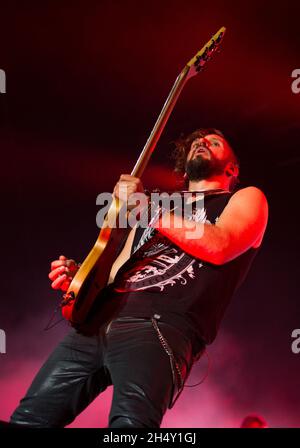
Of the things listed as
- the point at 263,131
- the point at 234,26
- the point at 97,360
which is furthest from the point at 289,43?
the point at 97,360

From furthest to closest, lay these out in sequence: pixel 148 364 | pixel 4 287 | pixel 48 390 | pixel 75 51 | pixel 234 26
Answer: pixel 4 287, pixel 75 51, pixel 234 26, pixel 48 390, pixel 148 364

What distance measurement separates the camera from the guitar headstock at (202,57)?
122 inches

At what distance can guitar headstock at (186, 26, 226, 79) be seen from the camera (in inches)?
122

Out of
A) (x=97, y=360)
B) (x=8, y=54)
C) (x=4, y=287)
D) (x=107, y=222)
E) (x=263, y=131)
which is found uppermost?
(x=8, y=54)

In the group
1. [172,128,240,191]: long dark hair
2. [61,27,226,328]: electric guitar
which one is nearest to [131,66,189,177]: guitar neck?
[172,128,240,191]: long dark hair

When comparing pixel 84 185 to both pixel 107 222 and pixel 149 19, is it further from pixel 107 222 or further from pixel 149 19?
pixel 107 222

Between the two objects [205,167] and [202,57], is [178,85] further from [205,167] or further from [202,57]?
[205,167]

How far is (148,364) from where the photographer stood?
5.70 feet

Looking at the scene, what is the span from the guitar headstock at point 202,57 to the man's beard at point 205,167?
0.73 meters

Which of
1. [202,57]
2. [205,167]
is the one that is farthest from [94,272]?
[202,57]

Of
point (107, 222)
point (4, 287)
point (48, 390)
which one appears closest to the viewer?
point (48, 390)

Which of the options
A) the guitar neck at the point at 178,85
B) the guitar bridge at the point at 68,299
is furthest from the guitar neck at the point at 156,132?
the guitar bridge at the point at 68,299

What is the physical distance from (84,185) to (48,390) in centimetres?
324

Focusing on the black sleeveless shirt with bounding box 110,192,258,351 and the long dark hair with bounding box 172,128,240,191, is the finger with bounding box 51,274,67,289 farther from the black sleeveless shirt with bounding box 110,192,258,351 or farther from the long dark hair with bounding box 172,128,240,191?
the long dark hair with bounding box 172,128,240,191
